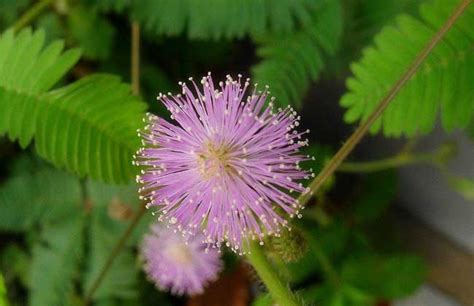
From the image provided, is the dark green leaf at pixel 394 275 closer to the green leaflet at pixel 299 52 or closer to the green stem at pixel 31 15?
the green leaflet at pixel 299 52

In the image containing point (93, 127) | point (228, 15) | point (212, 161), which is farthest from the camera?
point (228, 15)

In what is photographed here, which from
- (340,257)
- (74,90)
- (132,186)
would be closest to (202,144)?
(74,90)

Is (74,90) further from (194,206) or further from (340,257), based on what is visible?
(340,257)

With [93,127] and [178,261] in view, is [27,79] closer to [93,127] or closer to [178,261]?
[93,127]

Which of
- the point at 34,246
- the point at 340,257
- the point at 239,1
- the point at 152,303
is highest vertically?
the point at 239,1

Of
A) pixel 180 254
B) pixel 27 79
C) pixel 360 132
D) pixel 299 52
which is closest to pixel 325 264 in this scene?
pixel 180 254

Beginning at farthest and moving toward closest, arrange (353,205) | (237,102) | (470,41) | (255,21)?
(353,205) → (255,21) → (470,41) → (237,102)
